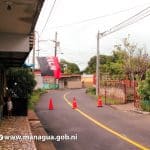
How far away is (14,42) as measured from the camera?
16953 mm

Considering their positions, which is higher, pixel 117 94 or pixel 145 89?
pixel 145 89

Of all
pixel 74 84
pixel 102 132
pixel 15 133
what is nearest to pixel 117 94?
pixel 102 132

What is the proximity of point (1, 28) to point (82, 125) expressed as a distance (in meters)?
6.76

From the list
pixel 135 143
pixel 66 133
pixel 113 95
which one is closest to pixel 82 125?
pixel 66 133

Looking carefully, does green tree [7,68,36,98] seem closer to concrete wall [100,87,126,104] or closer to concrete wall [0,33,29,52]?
concrete wall [100,87,126,104]

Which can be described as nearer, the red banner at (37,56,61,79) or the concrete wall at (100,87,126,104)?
the concrete wall at (100,87,126,104)

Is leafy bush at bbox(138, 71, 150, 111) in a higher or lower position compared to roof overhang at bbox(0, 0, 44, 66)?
lower

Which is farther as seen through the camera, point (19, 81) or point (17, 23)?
point (19, 81)

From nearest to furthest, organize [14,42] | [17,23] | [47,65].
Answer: [17,23], [14,42], [47,65]

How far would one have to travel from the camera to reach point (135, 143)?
14273 mm

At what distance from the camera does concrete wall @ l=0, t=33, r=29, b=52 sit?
16.7 m

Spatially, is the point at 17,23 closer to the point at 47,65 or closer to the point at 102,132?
the point at 102,132

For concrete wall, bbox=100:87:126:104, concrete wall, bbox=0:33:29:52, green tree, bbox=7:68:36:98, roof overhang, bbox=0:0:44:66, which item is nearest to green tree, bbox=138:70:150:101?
green tree, bbox=7:68:36:98

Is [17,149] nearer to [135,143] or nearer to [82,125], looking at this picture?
[135,143]
